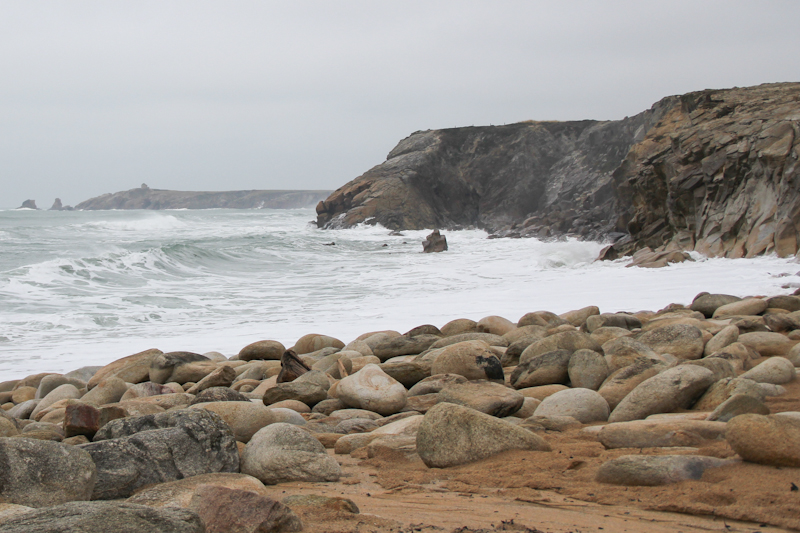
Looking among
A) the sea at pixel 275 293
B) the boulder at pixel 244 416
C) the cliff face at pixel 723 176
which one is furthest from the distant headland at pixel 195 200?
the boulder at pixel 244 416

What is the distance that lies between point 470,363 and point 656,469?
251 cm

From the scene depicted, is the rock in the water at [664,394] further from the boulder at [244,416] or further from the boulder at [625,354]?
the boulder at [244,416]

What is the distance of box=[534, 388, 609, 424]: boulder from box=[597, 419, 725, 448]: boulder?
61 centimetres

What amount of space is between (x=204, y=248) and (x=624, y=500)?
2269cm

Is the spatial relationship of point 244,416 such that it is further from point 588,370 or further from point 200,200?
point 200,200

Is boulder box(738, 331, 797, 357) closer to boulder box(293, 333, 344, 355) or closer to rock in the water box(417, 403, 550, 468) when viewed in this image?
rock in the water box(417, 403, 550, 468)

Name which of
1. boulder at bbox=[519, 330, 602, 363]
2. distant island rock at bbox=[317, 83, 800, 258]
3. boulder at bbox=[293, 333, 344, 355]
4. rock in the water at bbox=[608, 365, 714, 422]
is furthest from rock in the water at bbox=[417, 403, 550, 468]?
distant island rock at bbox=[317, 83, 800, 258]

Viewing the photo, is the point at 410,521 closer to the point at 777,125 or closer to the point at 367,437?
the point at 367,437

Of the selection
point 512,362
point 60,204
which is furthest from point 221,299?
point 60,204

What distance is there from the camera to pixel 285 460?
306 cm

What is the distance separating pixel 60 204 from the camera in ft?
460

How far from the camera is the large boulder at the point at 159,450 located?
8.92 ft

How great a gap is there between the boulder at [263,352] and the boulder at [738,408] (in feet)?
16.4

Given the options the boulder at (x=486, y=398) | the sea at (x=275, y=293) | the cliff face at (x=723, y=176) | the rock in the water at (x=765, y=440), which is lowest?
the sea at (x=275, y=293)
